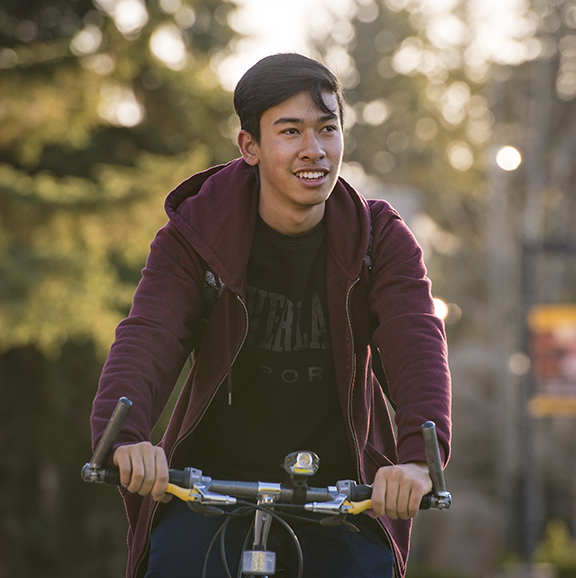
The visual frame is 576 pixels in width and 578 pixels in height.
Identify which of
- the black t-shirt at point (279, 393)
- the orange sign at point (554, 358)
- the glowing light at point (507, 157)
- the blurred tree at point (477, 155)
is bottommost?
the black t-shirt at point (279, 393)

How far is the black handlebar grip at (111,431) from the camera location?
88.3 inches

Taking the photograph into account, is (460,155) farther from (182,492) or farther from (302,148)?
(182,492)

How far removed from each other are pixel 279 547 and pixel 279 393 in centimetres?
46

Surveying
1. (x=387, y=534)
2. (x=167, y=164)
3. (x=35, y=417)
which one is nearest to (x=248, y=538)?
(x=387, y=534)

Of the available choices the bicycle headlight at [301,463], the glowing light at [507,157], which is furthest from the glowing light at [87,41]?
the bicycle headlight at [301,463]

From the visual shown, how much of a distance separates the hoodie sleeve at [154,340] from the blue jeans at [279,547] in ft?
1.19

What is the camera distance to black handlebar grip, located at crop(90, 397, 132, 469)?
224 cm

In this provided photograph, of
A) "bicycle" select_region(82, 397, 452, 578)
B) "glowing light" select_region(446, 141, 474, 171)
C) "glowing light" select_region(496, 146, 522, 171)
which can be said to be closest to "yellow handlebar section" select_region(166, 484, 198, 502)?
"bicycle" select_region(82, 397, 452, 578)

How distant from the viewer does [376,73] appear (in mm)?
32969

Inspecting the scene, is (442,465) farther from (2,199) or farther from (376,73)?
(376,73)

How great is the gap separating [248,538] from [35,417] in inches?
588

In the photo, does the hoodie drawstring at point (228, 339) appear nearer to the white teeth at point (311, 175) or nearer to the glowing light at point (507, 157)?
the white teeth at point (311, 175)

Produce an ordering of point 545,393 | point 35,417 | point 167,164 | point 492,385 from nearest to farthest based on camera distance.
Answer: point 167,164, point 545,393, point 35,417, point 492,385

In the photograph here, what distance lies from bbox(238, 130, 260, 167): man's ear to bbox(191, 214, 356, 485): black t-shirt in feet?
1.02
